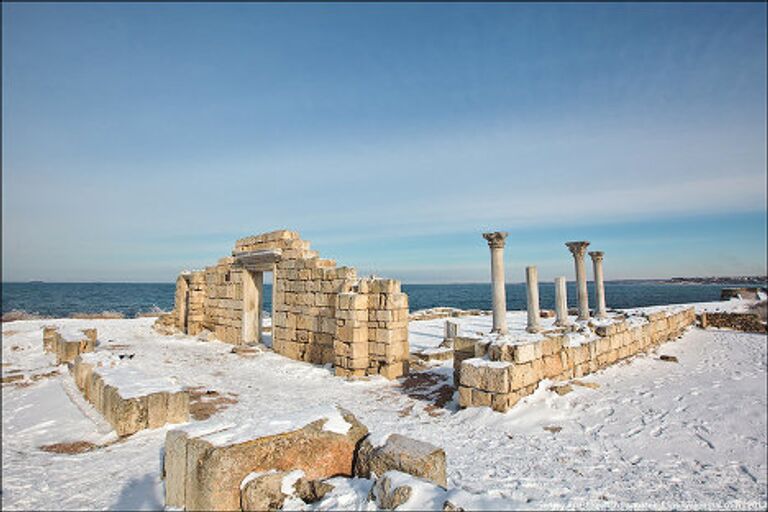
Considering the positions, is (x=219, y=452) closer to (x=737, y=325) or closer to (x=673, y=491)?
(x=673, y=491)

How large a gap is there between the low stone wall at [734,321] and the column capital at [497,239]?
14.0m

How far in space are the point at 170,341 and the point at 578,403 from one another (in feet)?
49.8

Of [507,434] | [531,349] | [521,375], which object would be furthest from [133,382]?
[531,349]

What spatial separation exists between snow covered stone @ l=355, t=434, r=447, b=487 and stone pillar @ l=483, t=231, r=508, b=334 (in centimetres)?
1079

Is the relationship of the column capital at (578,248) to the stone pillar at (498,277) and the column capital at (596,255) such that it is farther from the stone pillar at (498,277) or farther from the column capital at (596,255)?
the stone pillar at (498,277)

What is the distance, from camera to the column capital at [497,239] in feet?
46.1

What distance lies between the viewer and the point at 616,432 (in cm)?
638

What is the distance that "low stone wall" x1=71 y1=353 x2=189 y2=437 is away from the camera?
6.01m

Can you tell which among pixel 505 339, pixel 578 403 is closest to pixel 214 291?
pixel 505 339

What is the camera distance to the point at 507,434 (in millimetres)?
6293

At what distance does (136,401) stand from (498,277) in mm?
11047

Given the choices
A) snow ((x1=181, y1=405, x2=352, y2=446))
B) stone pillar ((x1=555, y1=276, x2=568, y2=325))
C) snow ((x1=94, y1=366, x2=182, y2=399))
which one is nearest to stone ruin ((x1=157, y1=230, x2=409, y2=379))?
snow ((x1=94, y1=366, x2=182, y2=399))

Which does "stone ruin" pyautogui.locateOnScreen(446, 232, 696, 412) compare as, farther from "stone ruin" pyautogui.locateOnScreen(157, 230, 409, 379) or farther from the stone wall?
the stone wall

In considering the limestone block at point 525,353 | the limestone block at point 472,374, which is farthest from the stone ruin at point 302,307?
the limestone block at point 525,353
